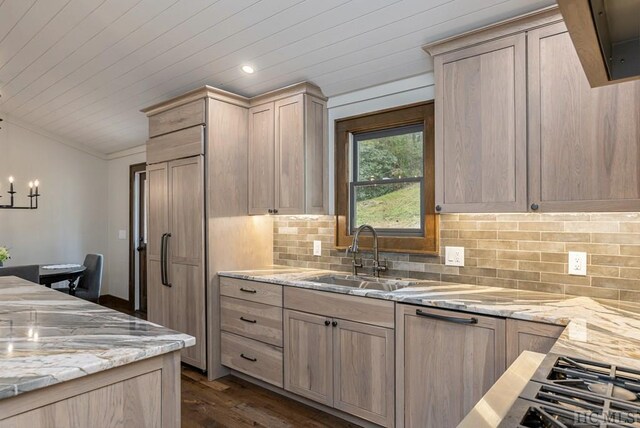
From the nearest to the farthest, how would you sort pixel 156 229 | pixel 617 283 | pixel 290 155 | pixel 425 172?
pixel 617 283 < pixel 425 172 < pixel 290 155 < pixel 156 229

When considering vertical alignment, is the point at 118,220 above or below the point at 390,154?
below

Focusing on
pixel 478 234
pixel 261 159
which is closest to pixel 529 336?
pixel 478 234

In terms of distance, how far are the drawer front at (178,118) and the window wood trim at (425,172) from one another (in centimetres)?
117

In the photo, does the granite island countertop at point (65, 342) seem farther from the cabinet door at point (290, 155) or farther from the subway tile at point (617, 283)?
the subway tile at point (617, 283)

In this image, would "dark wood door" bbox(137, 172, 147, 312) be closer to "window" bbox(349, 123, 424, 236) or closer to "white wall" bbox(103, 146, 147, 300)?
"white wall" bbox(103, 146, 147, 300)

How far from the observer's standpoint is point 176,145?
344cm

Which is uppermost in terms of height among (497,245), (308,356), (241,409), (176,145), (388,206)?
(176,145)

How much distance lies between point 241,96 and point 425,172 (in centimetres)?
175

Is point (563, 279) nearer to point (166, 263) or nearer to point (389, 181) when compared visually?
point (389, 181)

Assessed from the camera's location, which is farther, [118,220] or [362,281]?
[118,220]

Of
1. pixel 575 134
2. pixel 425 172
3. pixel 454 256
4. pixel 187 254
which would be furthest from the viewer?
pixel 187 254

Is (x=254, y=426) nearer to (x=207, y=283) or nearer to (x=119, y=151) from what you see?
(x=207, y=283)

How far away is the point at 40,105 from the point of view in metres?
4.66

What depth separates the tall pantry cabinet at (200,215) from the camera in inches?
126
